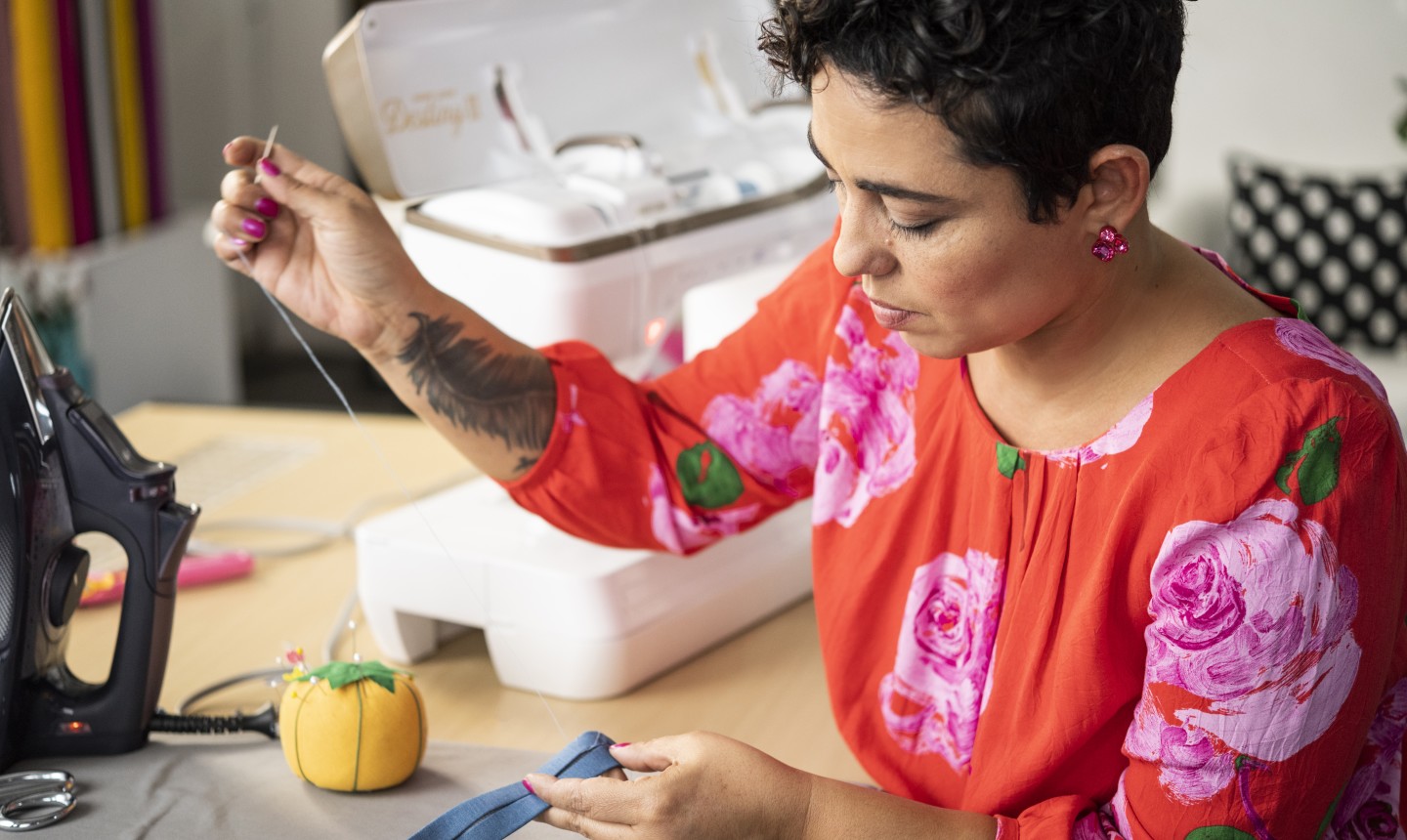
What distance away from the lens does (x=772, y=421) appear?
1.16 metres

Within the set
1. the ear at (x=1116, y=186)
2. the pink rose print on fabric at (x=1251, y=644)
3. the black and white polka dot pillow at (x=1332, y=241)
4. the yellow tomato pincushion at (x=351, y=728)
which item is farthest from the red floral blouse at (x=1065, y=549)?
the black and white polka dot pillow at (x=1332, y=241)

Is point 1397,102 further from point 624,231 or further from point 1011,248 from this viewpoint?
point 1011,248

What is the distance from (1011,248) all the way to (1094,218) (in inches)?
2.3

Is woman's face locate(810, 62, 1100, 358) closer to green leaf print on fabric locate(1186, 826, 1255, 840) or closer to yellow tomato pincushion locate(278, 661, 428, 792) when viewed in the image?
green leaf print on fabric locate(1186, 826, 1255, 840)

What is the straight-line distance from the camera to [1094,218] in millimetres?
824

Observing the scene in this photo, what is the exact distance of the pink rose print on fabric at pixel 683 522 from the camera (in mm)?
1167

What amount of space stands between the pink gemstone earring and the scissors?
0.75 metres

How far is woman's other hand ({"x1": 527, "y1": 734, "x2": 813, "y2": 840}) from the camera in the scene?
2.72 feet

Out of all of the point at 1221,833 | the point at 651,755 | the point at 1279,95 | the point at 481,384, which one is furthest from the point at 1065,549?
the point at 1279,95

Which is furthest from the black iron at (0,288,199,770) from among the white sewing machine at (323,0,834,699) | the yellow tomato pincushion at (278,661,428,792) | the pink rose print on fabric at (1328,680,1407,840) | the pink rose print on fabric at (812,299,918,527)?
the pink rose print on fabric at (1328,680,1407,840)

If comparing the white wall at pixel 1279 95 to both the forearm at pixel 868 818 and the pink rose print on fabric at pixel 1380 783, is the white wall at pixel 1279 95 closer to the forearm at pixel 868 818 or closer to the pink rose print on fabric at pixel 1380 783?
the pink rose print on fabric at pixel 1380 783

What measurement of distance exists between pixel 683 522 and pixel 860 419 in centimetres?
19

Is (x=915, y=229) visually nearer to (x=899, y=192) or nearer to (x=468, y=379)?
(x=899, y=192)

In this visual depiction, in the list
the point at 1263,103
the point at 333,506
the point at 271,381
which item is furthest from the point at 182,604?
the point at 271,381
